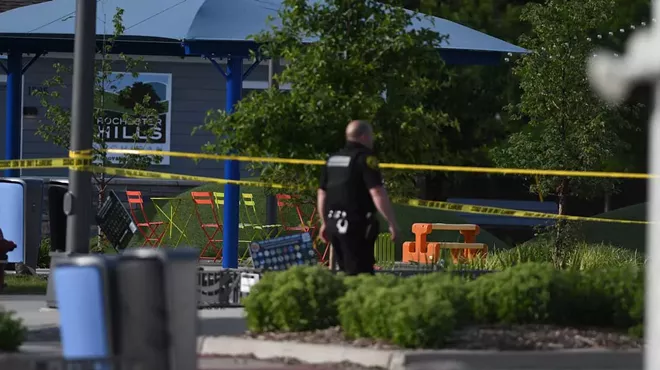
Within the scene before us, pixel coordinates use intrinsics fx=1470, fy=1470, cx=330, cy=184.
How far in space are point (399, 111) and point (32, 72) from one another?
572 inches

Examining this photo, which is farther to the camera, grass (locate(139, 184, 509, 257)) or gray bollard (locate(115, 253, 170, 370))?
grass (locate(139, 184, 509, 257))

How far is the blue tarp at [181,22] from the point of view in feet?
64.1

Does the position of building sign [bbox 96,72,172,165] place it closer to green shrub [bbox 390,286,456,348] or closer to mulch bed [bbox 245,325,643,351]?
mulch bed [bbox 245,325,643,351]

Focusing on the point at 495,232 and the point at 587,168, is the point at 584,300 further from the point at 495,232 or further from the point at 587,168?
the point at 495,232

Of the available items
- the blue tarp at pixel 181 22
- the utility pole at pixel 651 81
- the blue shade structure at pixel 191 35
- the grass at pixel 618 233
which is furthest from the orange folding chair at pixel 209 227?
the utility pole at pixel 651 81

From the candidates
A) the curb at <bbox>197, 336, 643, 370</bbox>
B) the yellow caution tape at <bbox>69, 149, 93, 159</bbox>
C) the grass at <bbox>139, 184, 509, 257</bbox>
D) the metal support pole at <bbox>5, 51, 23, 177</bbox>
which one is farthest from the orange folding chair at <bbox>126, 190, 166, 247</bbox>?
the curb at <bbox>197, 336, 643, 370</bbox>

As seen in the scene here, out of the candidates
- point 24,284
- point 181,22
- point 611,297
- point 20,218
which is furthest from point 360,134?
point 181,22

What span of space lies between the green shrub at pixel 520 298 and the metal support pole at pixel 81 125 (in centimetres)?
383

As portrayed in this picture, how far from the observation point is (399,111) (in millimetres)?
15305

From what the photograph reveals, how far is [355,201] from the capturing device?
1195cm

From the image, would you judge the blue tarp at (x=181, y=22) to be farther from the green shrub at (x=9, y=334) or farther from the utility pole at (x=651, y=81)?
the utility pole at (x=651, y=81)

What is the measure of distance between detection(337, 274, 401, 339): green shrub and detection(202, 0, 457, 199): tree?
440 centimetres

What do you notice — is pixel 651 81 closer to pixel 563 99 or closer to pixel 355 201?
pixel 355 201

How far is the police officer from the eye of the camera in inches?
467
